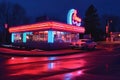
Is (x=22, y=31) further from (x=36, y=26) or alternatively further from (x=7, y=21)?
(x=7, y=21)

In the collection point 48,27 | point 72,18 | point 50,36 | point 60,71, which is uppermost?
point 72,18

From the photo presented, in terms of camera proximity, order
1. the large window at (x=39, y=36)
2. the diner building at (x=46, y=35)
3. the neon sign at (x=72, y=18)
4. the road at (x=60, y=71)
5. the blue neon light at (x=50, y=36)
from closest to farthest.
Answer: the road at (x=60, y=71)
the blue neon light at (x=50, y=36)
the diner building at (x=46, y=35)
the large window at (x=39, y=36)
the neon sign at (x=72, y=18)

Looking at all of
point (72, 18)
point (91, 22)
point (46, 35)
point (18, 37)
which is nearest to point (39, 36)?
point (46, 35)

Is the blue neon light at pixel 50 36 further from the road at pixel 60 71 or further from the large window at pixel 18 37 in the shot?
the road at pixel 60 71

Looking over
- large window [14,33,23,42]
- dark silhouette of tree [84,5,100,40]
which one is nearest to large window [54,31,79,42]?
large window [14,33,23,42]

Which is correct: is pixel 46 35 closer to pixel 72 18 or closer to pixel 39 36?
pixel 39 36

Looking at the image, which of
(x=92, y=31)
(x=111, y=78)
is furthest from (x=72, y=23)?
(x=111, y=78)

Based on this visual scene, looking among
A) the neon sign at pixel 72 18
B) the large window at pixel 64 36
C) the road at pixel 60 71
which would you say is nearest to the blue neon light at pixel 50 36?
the large window at pixel 64 36

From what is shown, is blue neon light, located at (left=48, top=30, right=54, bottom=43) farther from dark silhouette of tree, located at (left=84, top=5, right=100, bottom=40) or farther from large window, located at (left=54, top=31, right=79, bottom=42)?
dark silhouette of tree, located at (left=84, top=5, right=100, bottom=40)

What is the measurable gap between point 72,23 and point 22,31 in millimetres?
10005

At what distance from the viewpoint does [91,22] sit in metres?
98.2

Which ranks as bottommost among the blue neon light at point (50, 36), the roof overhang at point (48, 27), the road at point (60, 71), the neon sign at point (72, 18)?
the road at point (60, 71)

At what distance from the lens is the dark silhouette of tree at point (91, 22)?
317ft

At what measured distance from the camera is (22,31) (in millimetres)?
57094
